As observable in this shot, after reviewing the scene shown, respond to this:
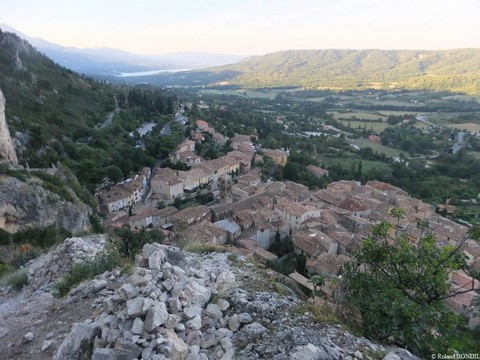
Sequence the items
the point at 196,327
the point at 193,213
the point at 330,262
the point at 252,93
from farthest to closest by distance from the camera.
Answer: the point at 252,93 → the point at 193,213 → the point at 330,262 → the point at 196,327

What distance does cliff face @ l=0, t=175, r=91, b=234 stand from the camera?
47.4 ft

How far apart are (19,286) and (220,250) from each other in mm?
4563

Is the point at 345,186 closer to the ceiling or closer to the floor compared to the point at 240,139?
closer to the floor

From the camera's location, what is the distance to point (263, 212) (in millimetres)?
26312

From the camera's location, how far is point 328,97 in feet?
412

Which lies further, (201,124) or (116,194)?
(201,124)

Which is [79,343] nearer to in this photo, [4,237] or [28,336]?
[28,336]

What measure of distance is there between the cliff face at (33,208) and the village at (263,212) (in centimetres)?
493

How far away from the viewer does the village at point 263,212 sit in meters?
21.4

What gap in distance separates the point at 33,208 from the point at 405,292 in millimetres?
15490

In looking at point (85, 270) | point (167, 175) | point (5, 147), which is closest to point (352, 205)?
point (167, 175)

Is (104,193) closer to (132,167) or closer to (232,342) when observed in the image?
(132,167)

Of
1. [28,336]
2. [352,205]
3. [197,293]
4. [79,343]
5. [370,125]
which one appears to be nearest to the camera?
[79,343]

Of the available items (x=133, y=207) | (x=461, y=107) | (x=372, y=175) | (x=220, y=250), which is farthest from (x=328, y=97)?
(x=220, y=250)
